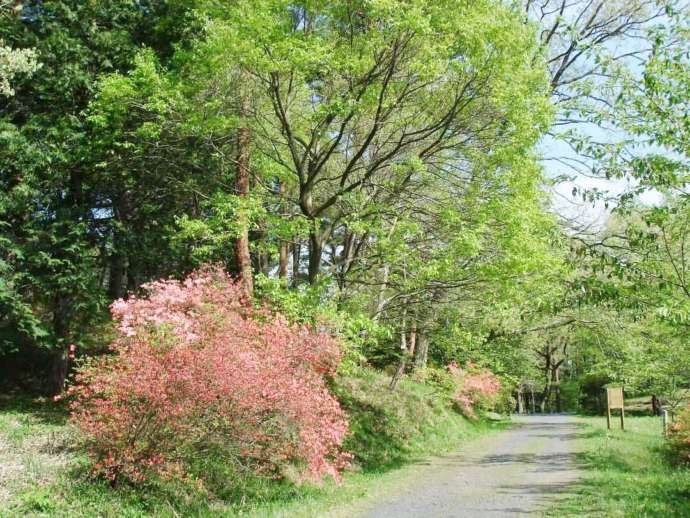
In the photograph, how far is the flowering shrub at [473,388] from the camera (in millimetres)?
23594

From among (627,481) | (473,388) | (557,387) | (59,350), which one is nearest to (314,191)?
(59,350)

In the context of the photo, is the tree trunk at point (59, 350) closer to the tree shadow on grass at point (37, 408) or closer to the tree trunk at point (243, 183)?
the tree shadow on grass at point (37, 408)

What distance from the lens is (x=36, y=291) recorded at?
15.5m

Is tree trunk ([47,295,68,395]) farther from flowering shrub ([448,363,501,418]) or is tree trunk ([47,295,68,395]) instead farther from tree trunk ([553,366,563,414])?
tree trunk ([553,366,563,414])

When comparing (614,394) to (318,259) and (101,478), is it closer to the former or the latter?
(318,259)

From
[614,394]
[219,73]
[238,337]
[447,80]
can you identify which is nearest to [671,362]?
[614,394]

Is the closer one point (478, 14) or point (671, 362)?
point (478, 14)

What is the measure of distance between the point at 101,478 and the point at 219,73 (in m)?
7.52

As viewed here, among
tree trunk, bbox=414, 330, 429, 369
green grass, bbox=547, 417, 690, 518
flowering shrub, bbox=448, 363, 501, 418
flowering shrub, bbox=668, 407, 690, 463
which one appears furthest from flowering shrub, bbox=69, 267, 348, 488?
flowering shrub, bbox=448, 363, 501, 418

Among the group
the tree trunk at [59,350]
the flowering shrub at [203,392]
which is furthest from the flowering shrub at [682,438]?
the tree trunk at [59,350]

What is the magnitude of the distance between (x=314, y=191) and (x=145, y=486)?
354 inches

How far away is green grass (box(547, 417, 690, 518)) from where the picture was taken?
28.8 feet

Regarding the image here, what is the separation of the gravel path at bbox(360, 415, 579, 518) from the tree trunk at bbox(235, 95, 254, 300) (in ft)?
17.4

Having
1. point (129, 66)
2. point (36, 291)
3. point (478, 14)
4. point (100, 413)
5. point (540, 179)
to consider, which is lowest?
point (100, 413)
